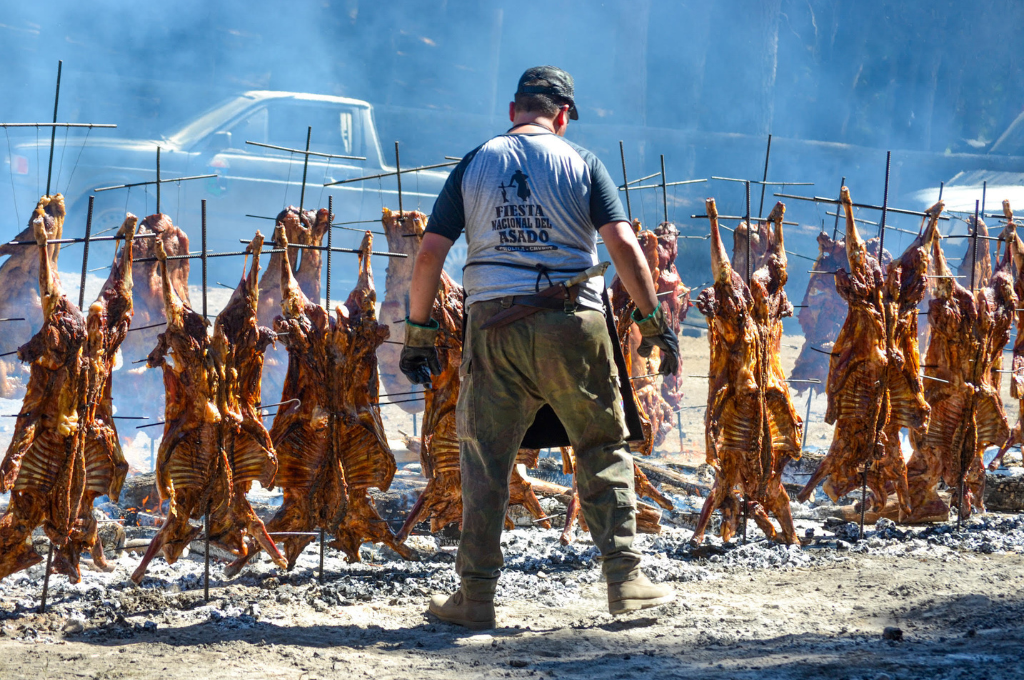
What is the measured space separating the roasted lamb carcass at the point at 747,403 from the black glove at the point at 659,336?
159cm

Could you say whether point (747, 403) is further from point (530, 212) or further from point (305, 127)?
point (305, 127)

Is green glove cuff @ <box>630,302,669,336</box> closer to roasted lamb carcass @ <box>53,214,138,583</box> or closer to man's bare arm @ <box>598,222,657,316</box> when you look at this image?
man's bare arm @ <box>598,222,657,316</box>

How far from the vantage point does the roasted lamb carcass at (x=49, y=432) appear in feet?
14.9

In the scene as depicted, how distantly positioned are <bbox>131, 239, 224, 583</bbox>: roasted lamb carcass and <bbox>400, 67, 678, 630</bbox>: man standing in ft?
4.47

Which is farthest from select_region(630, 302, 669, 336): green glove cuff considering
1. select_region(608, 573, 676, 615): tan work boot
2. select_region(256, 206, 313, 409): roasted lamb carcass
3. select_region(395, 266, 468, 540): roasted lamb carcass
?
select_region(256, 206, 313, 409): roasted lamb carcass

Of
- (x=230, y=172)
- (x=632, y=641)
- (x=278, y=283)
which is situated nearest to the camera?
(x=632, y=641)

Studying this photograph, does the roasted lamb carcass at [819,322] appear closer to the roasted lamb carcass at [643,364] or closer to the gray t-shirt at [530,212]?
the roasted lamb carcass at [643,364]

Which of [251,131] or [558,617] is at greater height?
[251,131]

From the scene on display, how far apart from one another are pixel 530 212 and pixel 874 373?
323cm

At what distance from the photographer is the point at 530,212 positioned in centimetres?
404

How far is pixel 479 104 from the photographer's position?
21.3 m

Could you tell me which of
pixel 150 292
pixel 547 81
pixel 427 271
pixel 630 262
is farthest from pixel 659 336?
pixel 150 292

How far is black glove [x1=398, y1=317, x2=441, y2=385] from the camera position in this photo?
421cm

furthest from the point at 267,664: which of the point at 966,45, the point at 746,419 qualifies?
the point at 966,45
